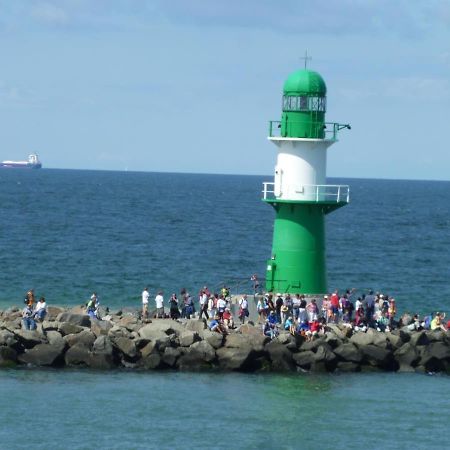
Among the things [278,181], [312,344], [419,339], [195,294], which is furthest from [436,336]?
[195,294]

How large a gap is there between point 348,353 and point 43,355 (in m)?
8.34

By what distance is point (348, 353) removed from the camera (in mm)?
38969

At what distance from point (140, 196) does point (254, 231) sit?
200ft

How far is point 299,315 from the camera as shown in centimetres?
4009

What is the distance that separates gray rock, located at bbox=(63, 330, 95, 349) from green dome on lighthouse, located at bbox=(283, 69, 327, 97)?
31.3 feet

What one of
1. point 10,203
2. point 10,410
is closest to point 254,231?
point 10,203

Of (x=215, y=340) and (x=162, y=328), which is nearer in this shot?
(x=215, y=340)

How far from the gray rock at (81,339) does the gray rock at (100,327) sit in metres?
0.32

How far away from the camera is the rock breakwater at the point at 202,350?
38188mm

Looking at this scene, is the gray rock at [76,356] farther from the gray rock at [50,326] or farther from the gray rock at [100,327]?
the gray rock at [50,326]

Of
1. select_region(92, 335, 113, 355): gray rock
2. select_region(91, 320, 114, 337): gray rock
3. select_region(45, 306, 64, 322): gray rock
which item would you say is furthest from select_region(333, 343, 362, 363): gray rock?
select_region(45, 306, 64, 322): gray rock

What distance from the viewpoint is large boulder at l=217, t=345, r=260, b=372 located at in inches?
1497

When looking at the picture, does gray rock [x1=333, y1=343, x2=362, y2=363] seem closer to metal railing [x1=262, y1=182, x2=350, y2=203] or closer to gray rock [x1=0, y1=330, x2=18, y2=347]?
metal railing [x1=262, y1=182, x2=350, y2=203]

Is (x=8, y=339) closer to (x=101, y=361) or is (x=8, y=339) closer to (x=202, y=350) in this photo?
(x=101, y=361)
